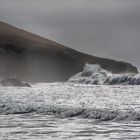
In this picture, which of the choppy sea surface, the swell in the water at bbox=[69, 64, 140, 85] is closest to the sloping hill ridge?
the swell in the water at bbox=[69, 64, 140, 85]

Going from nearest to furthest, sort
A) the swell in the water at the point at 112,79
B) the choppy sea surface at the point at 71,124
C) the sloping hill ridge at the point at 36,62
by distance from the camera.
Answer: the choppy sea surface at the point at 71,124, the swell in the water at the point at 112,79, the sloping hill ridge at the point at 36,62

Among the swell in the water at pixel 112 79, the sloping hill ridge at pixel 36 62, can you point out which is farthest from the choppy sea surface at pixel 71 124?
the sloping hill ridge at pixel 36 62

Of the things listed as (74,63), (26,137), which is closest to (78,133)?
(26,137)

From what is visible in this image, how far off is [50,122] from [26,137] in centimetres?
580

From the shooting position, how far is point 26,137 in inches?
809

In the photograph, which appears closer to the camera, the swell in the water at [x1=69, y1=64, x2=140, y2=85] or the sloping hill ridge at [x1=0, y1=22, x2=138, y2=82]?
the swell in the water at [x1=69, y1=64, x2=140, y2=85]

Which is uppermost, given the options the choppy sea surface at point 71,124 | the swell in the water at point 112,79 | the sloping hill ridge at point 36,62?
the sloping hill ridge at point 36,62

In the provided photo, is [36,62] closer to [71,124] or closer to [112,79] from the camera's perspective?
[112,79]

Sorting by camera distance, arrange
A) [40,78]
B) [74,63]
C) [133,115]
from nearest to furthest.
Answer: [133,115], [40,78], [74,63]

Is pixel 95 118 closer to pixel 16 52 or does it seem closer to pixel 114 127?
pixel 114 127

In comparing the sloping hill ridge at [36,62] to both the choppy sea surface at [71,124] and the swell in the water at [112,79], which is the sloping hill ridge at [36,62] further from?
the choppy sea surface at [71,124]

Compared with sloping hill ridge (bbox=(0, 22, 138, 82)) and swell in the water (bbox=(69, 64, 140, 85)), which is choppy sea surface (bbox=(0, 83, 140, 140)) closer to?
swell in the water (bbox=(69, 64, 140, 85))

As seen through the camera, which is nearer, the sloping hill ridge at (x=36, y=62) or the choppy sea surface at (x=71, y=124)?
the choppy sea surface at (x=71, y=124)

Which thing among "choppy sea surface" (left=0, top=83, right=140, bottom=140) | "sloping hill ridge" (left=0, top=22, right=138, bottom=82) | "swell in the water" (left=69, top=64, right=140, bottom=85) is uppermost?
"sloping hill ridge" (left=0, top=22, right=138, bottom=82)
